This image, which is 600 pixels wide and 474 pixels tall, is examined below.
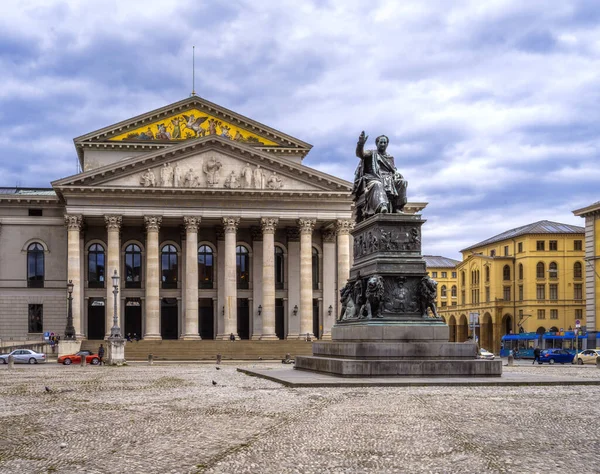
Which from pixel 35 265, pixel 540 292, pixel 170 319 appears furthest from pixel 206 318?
pixel 540 292

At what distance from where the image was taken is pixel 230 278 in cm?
7175

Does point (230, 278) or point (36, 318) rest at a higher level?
point (230, 278)

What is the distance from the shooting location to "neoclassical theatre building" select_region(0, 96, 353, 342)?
7031 cm

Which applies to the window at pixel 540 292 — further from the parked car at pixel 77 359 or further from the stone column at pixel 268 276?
the parked car at pixel 77 359

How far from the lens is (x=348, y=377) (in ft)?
75.5

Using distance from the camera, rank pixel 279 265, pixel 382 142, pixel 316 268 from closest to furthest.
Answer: pixel 382 142
pixel 279 265
pixel 316 268

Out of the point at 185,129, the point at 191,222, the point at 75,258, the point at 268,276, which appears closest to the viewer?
the point at 75,258

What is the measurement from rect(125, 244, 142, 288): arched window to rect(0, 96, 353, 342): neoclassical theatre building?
88mm

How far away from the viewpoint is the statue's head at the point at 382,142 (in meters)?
25.8

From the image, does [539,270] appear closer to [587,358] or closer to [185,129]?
[587,358]

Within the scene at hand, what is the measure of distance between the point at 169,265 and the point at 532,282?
45999 millimetres

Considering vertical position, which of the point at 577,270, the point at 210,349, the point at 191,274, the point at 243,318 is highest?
the point at 577,270

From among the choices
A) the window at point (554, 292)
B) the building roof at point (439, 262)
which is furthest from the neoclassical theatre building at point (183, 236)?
the building roof at point (439, 262)

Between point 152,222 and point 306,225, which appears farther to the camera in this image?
point 306,225
